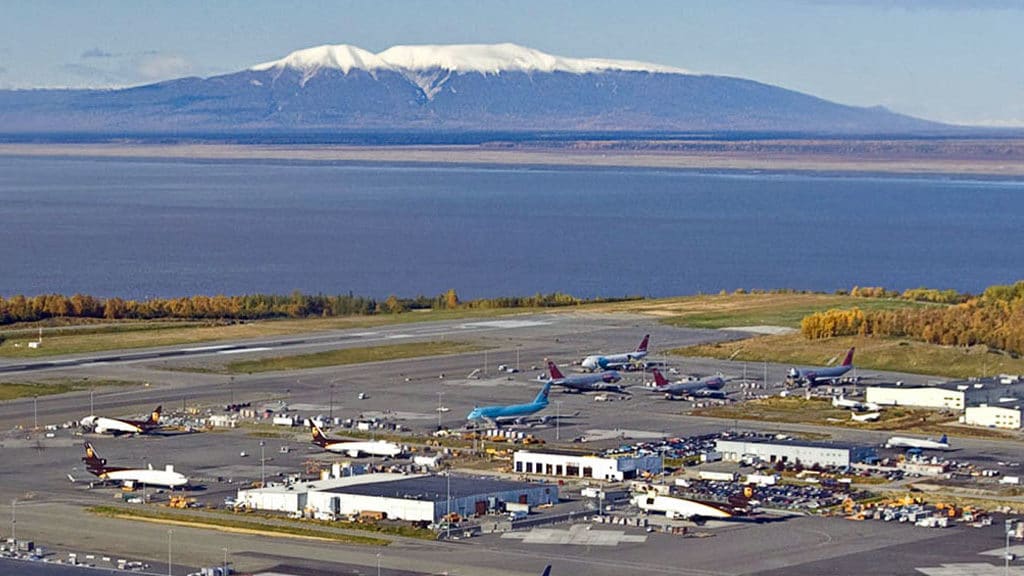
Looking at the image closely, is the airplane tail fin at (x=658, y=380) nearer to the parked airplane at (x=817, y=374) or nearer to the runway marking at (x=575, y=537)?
the parked airplane at (x=817, y=374)

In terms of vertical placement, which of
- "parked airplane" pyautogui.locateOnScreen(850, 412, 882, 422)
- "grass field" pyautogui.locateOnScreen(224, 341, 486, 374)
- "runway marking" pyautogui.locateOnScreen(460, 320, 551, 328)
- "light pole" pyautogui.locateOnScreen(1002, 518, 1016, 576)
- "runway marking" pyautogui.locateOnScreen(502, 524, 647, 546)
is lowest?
"runway marking" pyautogui.locateOnScreen(460, 320, 551, 328)

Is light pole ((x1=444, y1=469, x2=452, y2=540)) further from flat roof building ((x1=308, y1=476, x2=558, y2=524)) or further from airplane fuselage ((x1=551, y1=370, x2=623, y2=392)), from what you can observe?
airplane fuselage ((x1=551, y1=370, x2=623, y2=392))

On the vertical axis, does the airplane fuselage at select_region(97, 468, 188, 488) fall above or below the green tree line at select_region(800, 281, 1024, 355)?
below

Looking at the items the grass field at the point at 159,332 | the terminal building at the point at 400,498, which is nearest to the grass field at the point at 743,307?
the grass field at the point at 159,332

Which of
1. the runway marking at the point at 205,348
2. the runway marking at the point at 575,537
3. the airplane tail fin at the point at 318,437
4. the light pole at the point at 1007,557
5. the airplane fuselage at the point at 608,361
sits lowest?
the runway marking at the point at 205,348

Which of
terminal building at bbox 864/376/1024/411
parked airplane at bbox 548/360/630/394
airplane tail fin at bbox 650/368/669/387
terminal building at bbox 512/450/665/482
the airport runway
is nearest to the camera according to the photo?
the airport runway

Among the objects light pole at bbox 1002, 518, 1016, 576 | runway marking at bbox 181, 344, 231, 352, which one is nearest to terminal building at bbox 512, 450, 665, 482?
light pole at bbox 1002, 518, 1016, 576
